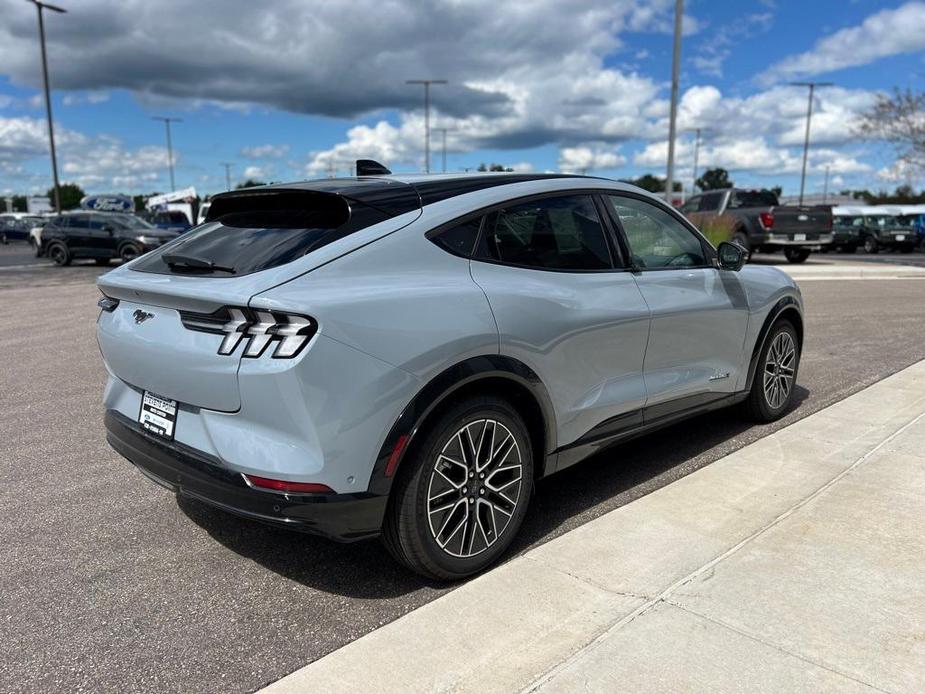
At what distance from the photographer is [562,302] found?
11.0ft

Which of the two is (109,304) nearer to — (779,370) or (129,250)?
(779,370)

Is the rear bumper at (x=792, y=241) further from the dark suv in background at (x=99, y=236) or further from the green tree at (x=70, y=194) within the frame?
the green tree at (x=70, y=194)

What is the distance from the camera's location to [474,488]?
3.05 meters

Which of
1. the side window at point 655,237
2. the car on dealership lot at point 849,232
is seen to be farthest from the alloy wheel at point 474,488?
the car on dealership lot at point 849,232

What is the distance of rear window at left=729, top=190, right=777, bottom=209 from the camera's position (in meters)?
20.4

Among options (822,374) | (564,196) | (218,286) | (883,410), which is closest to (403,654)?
(218,286)

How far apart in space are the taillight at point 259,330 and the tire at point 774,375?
3495 mm

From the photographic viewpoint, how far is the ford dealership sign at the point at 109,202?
4494 centimetres

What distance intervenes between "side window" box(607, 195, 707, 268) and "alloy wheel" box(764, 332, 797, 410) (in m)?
1.08

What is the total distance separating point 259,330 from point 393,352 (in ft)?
1.57

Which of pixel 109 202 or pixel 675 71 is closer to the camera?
pixel 675 71

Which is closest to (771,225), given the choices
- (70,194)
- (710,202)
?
(710,202)

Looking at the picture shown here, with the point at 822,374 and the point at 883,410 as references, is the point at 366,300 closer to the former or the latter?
the point at 883,410

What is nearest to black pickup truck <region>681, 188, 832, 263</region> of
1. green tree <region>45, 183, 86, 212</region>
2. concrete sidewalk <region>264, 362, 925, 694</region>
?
concrete sidewalk <region>264, 362, 925, 694</region>
